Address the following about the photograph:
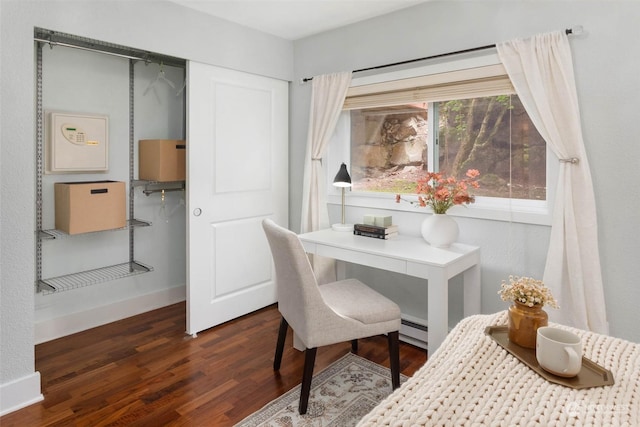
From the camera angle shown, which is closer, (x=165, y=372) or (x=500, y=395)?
(x=500, y=395)

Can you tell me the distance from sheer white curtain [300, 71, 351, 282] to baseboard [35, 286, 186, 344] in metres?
1.38

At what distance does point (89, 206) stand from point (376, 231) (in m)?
1.98

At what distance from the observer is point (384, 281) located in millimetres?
3203

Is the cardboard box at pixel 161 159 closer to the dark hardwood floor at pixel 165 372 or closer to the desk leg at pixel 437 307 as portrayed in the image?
the dark hardwood floor at pixel 165 372

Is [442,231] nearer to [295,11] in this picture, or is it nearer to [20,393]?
[295,11]

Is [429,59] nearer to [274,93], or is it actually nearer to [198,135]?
[274,93]

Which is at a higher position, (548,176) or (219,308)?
(548,176)

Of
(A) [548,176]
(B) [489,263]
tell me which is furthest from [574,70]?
(B) [489,263]

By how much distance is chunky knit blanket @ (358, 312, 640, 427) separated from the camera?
0.92 metres

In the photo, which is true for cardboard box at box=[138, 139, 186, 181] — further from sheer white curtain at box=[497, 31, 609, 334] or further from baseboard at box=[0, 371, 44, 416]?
sheer white curtain at box=[497, 31, 609, 334]

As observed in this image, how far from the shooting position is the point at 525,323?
50.3 inches

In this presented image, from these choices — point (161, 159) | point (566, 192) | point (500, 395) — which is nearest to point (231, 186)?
point (161, 159)

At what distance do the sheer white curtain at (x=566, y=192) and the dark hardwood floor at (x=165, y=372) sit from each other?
3.27 ft

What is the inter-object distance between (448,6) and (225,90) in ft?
5.60
